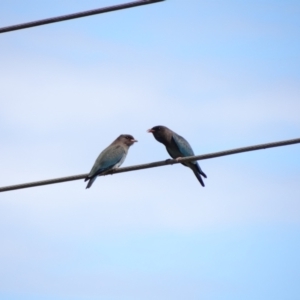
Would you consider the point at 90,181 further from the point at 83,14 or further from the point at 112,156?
the point at 83,14

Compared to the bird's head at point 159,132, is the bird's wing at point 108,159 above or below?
above

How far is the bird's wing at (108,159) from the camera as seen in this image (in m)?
15.0

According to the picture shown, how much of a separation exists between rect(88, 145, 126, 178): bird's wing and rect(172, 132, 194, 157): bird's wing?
Result: 2.97ft

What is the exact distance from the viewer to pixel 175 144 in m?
16.2

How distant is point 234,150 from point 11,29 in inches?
107

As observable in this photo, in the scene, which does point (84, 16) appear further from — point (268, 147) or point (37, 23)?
point (268, 147)

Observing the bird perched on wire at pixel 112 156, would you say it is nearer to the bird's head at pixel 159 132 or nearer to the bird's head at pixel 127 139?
the bird's head at pixel 127 139

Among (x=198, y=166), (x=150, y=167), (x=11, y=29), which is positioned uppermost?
(x=11, y=29)

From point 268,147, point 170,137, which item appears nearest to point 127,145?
point 170,137

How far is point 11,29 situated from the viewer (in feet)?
31.3

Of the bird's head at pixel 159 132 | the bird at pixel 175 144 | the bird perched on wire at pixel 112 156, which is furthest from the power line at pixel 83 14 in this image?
the bird's head at pixel 159 132

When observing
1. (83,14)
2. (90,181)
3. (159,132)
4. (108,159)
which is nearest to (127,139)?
(159,132)

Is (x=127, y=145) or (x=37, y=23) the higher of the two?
(x=37, y=23)

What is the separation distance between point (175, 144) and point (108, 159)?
132 centimetres
